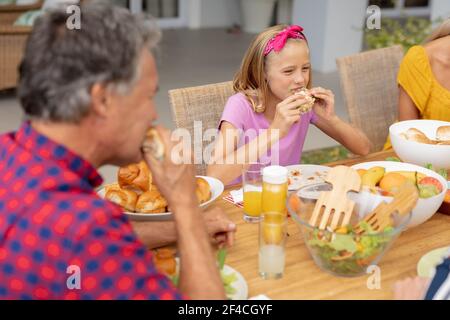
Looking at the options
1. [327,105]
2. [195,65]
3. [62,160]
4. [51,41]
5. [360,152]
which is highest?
[51,41]

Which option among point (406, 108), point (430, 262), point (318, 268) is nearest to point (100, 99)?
point (318, 268)

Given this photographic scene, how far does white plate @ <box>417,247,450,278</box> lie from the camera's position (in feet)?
4.84

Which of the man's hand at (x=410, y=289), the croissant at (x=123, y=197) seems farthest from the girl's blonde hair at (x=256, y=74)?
the man's hand at (x=410, y=289)

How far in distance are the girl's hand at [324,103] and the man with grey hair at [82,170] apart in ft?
3.51

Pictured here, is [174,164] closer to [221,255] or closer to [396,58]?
[221,255]

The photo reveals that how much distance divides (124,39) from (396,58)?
6.84 ft

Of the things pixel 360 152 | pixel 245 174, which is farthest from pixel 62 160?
pixel 360 152

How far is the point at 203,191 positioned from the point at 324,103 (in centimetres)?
73

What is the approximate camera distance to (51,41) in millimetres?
1168

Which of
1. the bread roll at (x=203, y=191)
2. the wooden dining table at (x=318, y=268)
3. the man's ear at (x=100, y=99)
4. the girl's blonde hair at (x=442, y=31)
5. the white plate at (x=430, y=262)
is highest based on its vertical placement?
the man's ear at (x=100, y=99)

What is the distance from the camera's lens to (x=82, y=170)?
123 cm

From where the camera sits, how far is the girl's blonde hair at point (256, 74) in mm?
2273

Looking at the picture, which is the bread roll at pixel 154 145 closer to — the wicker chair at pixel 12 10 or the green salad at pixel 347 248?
the green salad at pixel 347 248

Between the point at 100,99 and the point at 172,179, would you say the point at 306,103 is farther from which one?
the point at 100,99
